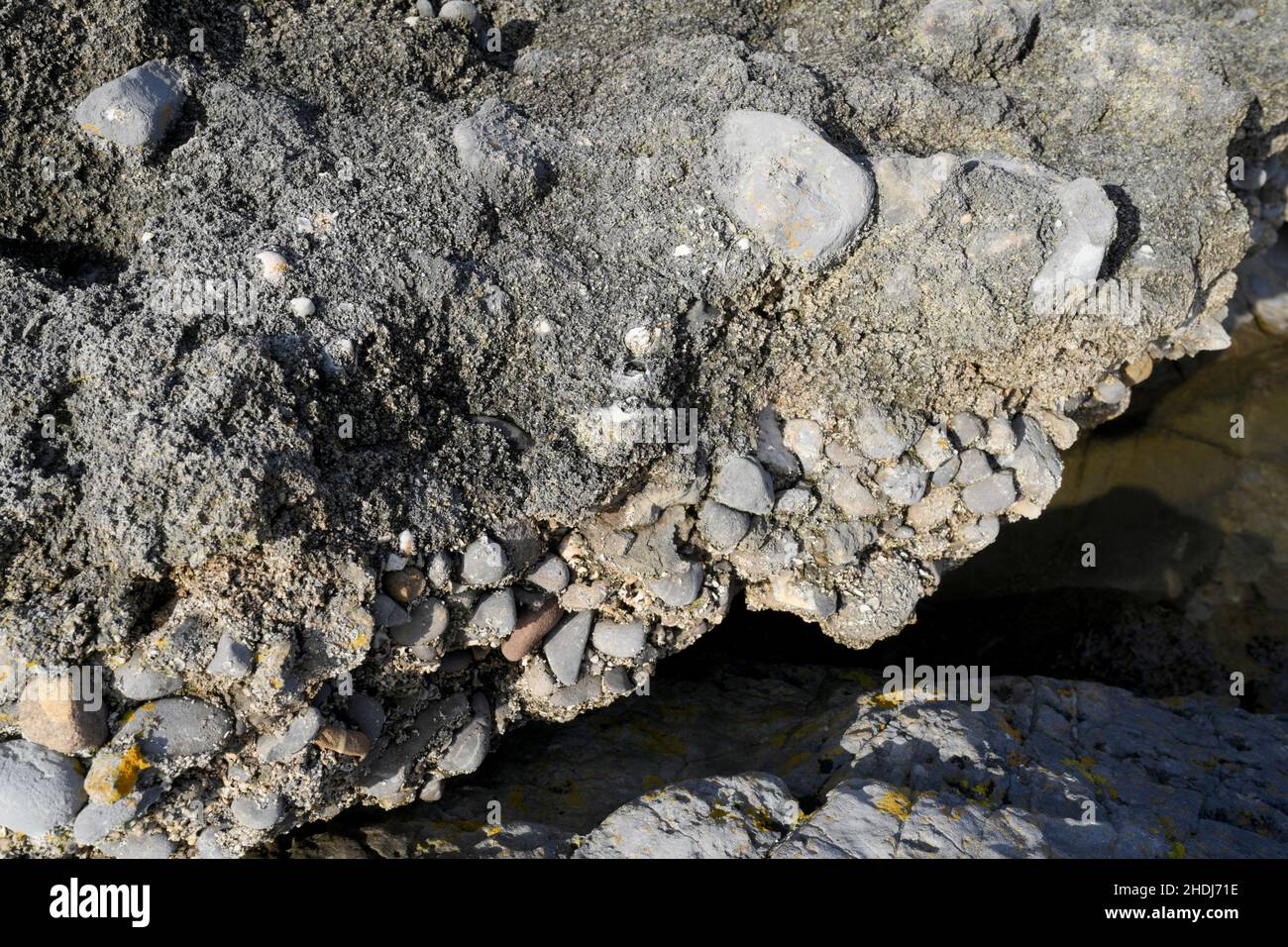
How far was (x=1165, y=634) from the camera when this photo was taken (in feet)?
15.0

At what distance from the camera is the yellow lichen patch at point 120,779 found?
1987 millimetres

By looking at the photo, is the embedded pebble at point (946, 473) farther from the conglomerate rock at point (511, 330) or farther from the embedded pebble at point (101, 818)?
the embedded pebble at point (101, 818)

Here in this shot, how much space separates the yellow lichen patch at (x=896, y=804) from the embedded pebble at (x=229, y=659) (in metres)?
1.52

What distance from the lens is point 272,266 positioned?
2.22 metres

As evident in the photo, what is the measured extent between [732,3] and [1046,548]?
10.5 feet

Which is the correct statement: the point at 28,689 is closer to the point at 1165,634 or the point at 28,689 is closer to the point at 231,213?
the point at 231,213

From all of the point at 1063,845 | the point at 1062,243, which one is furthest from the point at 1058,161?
the point at 1063,845

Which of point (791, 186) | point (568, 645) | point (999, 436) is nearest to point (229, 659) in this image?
point (568, 645)

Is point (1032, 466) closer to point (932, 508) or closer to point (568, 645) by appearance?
point (932, 508)

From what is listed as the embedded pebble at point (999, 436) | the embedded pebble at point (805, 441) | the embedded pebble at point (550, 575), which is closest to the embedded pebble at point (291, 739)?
the embedded pebble at point (550, 575)

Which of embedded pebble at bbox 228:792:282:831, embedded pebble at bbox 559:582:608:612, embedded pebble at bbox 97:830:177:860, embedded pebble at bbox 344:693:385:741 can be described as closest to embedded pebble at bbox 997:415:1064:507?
embedded pebble at bbox 559:582:608:612

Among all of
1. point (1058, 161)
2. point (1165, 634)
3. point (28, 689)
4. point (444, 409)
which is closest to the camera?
point (28, 689)

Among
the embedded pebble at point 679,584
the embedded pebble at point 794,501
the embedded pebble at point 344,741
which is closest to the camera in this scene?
the embedded pebble at point 344,741

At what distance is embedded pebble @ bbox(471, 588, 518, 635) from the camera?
2387mm
